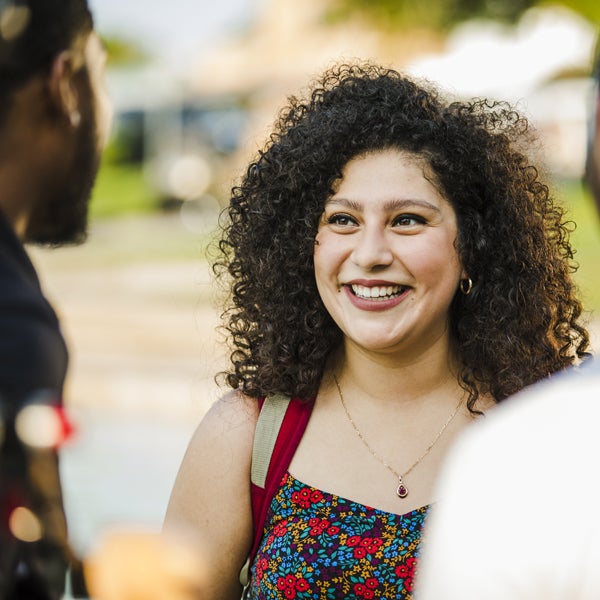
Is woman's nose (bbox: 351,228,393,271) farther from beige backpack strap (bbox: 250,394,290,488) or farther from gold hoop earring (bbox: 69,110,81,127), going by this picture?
gold hoop earring (bbox: 69,110,81,127)

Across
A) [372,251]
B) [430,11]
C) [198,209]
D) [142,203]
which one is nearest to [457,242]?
[372,251]

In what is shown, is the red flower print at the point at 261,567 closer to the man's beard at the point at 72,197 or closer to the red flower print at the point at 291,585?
the red flower print at the point at 291,585

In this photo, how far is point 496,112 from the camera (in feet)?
8.58

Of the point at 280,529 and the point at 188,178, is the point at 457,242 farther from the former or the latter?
the point at 188,178

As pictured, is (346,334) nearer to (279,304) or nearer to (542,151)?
(279,304)

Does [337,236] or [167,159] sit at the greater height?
[167,159]

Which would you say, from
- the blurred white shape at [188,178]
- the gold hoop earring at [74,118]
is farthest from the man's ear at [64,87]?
the blurred white shape at [188,178]

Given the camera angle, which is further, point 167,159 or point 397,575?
point 167,159

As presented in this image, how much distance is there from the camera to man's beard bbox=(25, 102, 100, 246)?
1490 mm

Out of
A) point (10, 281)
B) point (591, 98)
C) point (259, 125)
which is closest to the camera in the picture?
point (591, 98)

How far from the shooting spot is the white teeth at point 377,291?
7.42ft

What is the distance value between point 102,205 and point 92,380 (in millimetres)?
15658

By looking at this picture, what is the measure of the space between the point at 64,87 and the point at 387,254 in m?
0.99

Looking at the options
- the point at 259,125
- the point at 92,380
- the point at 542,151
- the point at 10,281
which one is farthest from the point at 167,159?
the point at 10,281
